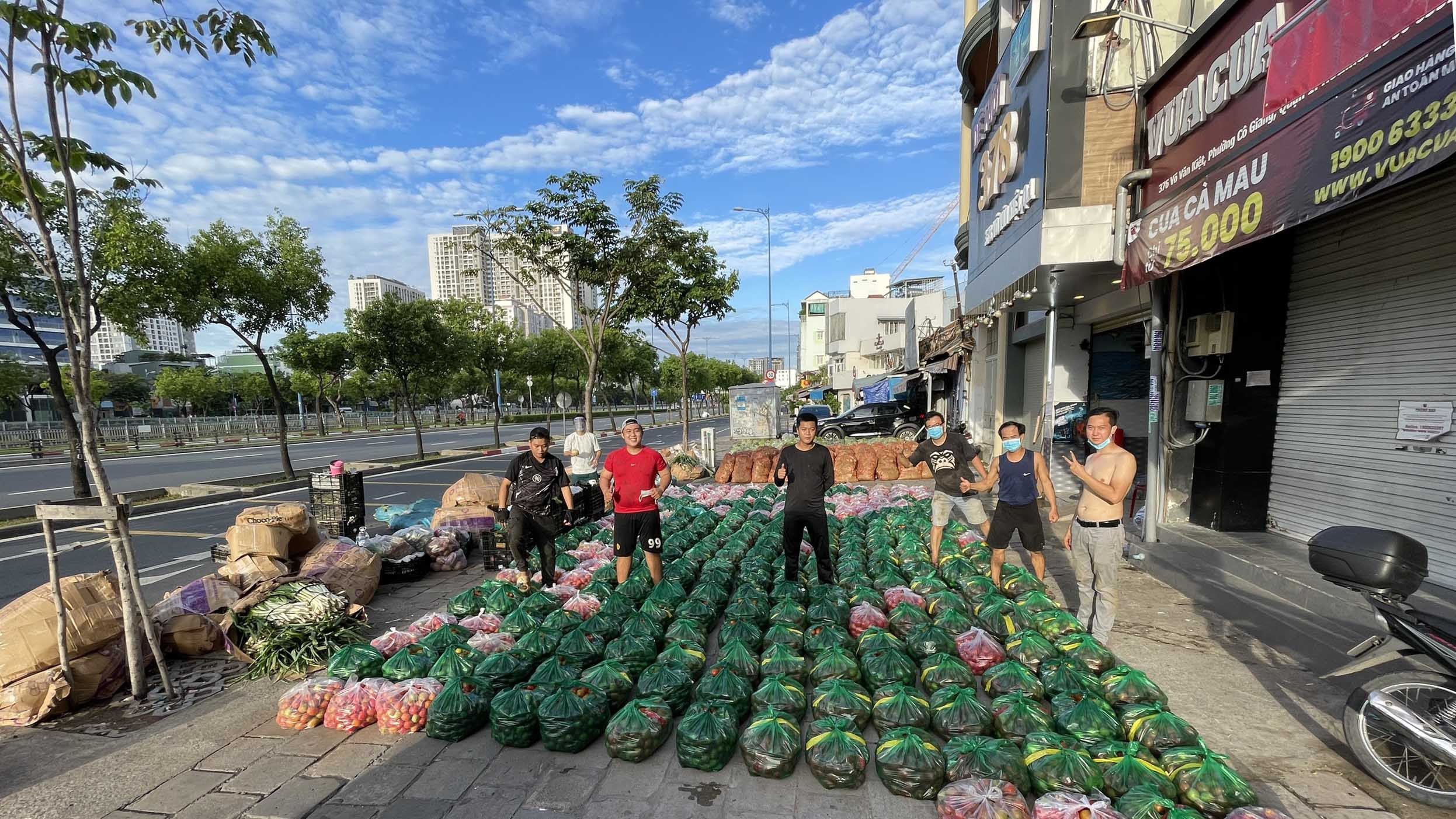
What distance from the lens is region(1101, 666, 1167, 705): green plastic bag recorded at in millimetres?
3273

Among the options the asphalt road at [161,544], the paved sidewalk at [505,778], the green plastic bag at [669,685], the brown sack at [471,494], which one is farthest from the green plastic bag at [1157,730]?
the brown sack at [471,494]

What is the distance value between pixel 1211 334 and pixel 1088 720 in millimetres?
5065

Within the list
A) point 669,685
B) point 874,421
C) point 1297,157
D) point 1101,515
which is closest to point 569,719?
point 669,685

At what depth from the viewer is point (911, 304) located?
33.9m

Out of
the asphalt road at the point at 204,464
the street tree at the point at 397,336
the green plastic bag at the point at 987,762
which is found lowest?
the asphalt road at the point at 204,464

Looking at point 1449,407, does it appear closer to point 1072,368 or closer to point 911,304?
point 1072,368

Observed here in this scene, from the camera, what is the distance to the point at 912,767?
106 inches

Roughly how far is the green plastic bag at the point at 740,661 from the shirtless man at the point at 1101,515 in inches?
96.8

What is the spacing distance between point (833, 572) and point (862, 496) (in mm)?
3808

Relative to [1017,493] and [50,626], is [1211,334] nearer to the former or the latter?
[1017,493]

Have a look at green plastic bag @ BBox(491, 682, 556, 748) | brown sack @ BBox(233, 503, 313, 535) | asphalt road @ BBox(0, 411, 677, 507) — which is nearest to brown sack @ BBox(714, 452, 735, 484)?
brown sack @ BBox(233, 503, 313, 535)

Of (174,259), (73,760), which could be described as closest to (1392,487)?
(73,760)

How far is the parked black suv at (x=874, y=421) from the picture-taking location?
64.3 ft

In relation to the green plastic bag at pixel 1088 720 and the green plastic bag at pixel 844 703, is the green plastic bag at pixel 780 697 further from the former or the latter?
the green plastic bag at pixel 1088 720
